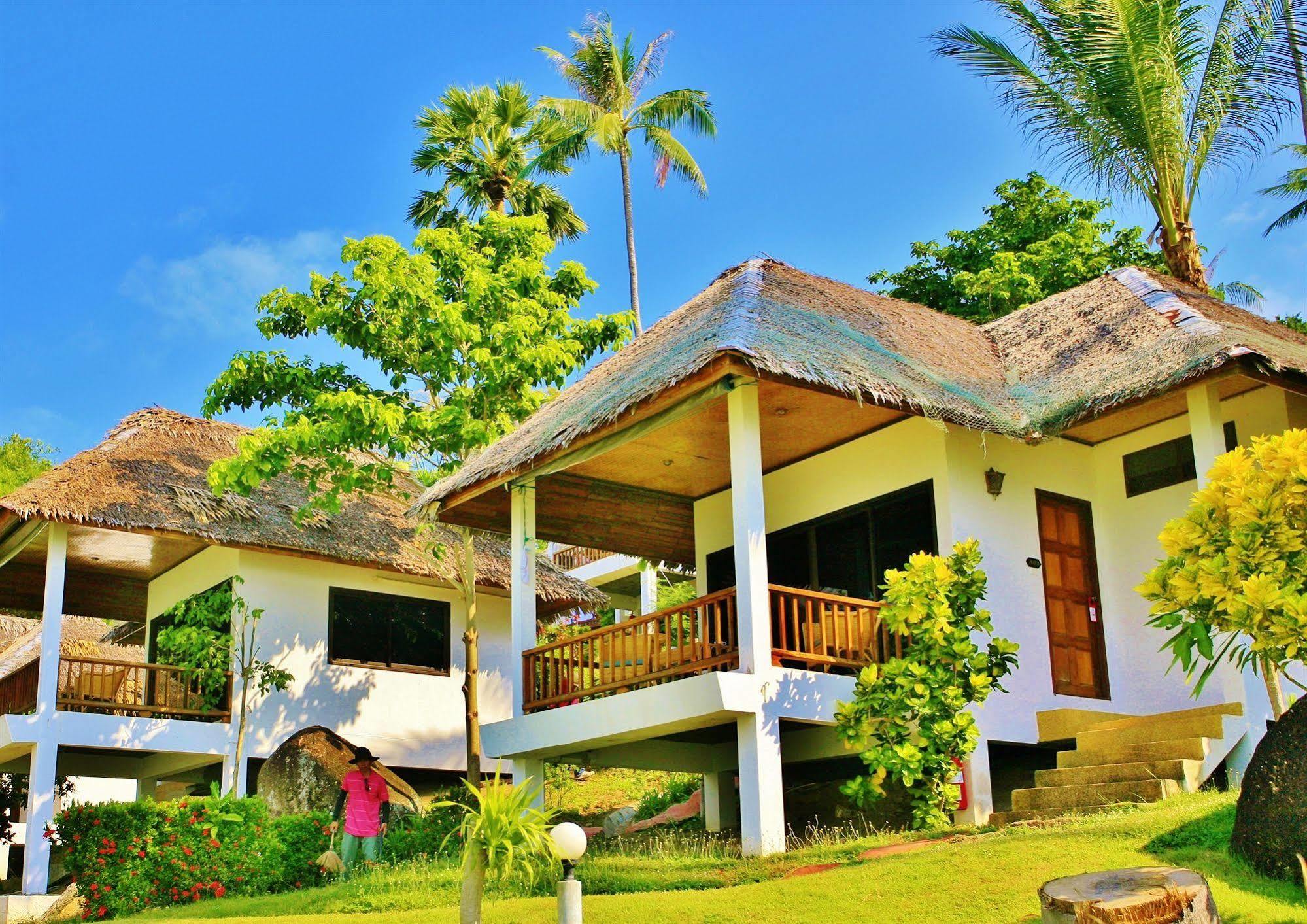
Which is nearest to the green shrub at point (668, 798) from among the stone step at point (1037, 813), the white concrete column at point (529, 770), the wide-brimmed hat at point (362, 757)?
the white concrete column at point (529, 770)

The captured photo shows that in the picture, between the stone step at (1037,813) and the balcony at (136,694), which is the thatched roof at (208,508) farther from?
the stone step at (1037,813)

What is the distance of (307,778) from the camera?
1585cm

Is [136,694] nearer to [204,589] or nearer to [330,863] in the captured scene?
[204,589]

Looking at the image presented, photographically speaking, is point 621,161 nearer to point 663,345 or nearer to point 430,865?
Answer: point 663,345

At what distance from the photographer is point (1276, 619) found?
303 inches

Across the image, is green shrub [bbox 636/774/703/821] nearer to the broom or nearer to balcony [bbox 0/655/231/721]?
balcony [bbox 0/655/231/721]

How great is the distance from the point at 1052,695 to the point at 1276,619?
5.32 metres

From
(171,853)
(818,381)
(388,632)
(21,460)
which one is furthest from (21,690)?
(21,460)

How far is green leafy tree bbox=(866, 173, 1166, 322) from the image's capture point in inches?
929

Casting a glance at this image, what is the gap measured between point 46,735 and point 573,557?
17467mm

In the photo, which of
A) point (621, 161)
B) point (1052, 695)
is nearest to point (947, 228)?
point (621, 161)

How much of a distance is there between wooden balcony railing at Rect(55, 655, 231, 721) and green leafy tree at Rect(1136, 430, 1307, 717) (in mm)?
12823

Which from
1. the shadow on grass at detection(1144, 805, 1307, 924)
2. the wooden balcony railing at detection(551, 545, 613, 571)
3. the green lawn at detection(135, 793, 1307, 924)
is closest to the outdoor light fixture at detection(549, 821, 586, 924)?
the green lawn at detection(135, 793, 1307, 924)

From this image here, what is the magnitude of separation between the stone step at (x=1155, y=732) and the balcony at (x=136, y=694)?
1096 centimetres
